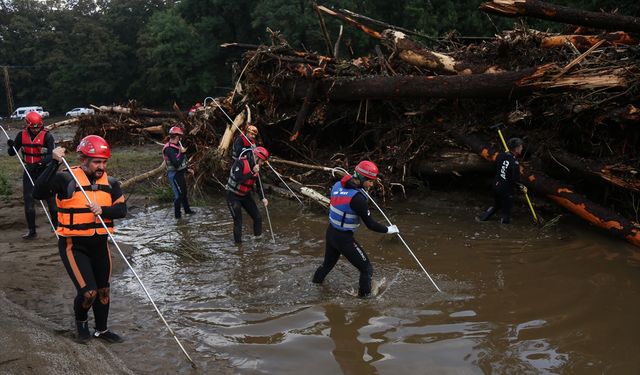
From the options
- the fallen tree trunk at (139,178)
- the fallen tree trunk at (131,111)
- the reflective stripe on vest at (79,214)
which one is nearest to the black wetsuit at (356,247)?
the reflective stripe on vest at (79,214)

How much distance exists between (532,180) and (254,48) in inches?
285

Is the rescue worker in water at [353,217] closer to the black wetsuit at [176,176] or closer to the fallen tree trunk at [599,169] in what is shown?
the fallen tree trunk at [599,169]

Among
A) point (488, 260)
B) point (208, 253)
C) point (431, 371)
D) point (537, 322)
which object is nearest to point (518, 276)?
point (488, 260)

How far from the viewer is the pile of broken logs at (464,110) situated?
835 cm

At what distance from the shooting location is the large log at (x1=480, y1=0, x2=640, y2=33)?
800cm

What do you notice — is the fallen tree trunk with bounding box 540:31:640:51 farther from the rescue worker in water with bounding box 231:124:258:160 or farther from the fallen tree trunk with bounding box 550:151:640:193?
the rescue worker in water with bounding box 231:124:258:160

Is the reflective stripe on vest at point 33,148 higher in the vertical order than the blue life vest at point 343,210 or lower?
higher

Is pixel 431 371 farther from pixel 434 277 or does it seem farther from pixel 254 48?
pixel 254 48

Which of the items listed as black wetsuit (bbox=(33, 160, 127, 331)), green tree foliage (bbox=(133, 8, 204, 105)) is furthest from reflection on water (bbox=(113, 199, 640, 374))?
green tree foliage (bbox=(133, 8, 204, 105))

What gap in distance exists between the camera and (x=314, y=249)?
8.28 metres

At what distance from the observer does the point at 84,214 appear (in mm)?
4734

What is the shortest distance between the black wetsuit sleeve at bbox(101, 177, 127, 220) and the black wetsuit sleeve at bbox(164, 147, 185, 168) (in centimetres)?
535

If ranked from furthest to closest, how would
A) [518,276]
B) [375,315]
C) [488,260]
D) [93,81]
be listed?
[93,81], [488,260], [518,276], [375,315]

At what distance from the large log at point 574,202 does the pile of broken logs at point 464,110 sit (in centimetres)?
2
